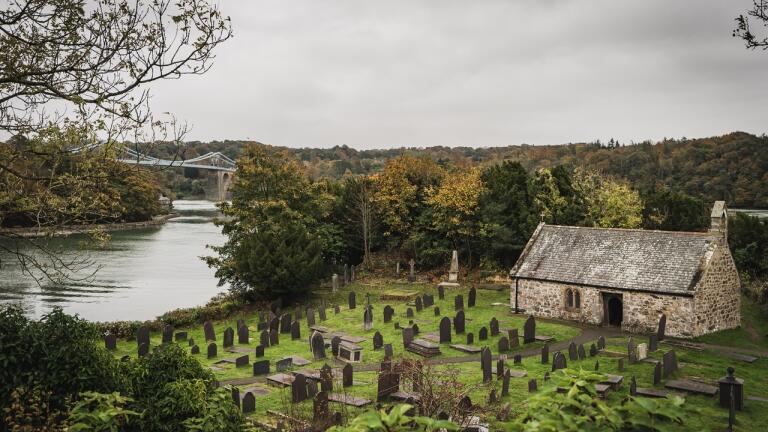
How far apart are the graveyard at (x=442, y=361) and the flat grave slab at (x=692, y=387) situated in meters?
0.03

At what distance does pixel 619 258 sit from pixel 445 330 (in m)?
8.50

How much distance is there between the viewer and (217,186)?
431 ft

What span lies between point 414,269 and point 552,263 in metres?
14.1

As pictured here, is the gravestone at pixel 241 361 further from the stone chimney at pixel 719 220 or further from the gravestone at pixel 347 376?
the stone chimney at pixel 719 220

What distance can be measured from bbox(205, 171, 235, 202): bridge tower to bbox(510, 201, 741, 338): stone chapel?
318ft

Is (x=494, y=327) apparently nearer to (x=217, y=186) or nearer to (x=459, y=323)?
(x=459, y=323)

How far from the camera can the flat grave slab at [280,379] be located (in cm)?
1757

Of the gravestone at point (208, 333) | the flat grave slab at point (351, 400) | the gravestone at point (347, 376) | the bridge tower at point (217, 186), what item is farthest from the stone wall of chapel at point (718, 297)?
the bridge tower at point (217, 186)

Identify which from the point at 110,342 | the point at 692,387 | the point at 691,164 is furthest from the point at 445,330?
the point at 691,164


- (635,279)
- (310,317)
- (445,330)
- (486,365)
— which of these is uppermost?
(635,279)

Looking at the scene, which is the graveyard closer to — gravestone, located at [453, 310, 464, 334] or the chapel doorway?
gravestone, located at [453, 310, 464, 334]

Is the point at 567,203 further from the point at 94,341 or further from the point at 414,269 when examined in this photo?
the point at 94,341

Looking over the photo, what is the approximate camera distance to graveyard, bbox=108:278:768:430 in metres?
15.2

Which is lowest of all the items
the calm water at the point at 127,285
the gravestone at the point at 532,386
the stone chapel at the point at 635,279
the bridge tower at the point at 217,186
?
the calm water at the point at 127,285
